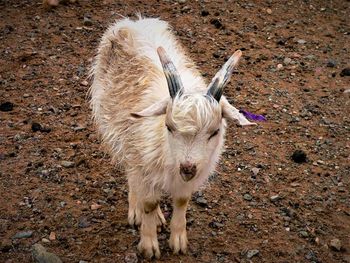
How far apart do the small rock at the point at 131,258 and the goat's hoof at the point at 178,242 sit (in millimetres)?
359

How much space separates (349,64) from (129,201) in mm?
4473

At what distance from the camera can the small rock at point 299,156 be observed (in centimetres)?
589

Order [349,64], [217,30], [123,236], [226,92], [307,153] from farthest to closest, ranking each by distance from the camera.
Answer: [217,30]
[349,64]
[226,92]
[307,153]
[123,236]

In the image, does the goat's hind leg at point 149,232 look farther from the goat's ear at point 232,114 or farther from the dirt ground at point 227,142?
the goat's ear at point 232,114

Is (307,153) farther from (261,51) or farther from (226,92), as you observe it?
(261,51)

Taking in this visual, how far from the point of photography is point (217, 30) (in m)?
8.34

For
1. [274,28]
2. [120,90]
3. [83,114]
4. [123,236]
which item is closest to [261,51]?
[274,28]

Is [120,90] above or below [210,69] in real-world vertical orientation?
above

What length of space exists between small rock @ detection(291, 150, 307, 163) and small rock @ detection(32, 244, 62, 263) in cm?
293

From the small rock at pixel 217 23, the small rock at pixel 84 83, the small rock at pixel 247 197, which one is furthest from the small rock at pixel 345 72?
the small rock at pixel 84 83

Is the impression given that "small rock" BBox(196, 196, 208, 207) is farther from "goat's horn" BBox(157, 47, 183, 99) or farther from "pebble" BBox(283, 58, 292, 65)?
"pebble" BBox(283, 58, 292, 65)

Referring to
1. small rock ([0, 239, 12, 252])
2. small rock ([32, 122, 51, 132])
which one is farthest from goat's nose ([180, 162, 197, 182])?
small rock ([32, 122, 51, 132])

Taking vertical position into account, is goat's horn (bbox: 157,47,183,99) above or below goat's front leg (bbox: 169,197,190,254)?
above

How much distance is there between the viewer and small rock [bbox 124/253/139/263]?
14.9ft
